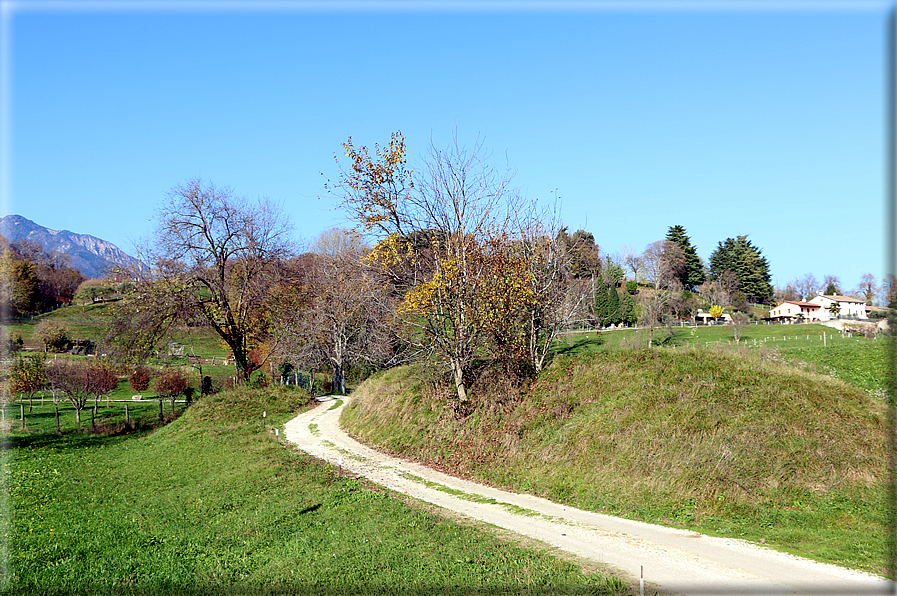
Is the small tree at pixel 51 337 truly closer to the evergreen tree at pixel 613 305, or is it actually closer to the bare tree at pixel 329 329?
the bare tree at pixel 329 329

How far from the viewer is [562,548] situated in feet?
31.9

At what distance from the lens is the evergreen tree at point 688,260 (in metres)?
80.5

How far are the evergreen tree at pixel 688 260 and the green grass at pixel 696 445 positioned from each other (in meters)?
67.5

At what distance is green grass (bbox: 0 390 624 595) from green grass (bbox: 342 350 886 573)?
3874mm

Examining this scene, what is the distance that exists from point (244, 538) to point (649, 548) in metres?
7.63

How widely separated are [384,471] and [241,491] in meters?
4.08

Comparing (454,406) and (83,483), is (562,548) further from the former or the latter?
(83,483)

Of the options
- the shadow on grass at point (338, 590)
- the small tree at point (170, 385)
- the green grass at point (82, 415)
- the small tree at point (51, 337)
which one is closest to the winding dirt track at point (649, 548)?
the shadow on grass at point (338, 590)

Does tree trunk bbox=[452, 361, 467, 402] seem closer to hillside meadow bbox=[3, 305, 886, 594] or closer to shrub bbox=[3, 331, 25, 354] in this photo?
hillside meadow bbox=[3, 305, 886, 594]

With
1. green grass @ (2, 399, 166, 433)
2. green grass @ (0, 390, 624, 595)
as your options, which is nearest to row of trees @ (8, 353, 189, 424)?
green grass @ (2, 399, 166, 433)

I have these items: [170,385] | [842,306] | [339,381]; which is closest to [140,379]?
[170,385]

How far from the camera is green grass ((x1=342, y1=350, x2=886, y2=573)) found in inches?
436

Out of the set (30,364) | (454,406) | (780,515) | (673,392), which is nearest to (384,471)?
(454,406)

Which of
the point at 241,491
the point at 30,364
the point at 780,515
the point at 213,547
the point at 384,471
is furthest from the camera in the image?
the point at 30,364
